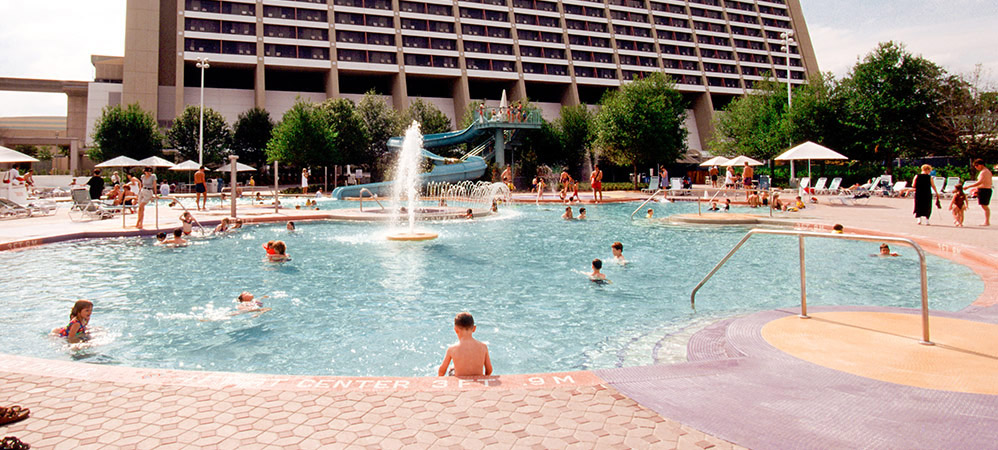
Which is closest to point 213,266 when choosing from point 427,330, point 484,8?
point 427,330

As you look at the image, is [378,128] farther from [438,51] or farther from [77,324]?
[77,324]

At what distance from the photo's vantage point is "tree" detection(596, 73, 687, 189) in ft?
132

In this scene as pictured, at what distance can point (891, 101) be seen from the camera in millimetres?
33750

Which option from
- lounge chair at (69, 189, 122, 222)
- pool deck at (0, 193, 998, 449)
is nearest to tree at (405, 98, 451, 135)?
lounge chair at (69, 189, 122, 222)

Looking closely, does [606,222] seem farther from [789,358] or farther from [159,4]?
[159,4]

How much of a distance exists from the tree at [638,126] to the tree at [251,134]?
30.0 m

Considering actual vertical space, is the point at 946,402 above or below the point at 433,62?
below

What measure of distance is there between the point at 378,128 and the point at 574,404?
45.6m

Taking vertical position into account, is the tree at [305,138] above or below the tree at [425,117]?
below

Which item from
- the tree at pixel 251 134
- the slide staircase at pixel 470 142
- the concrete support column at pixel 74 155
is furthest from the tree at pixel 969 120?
the concrete support column at pixel 74 155

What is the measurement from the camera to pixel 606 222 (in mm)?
18406

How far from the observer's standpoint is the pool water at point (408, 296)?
229 inches

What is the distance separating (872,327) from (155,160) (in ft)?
108

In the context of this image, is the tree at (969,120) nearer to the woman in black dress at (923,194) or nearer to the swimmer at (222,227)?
the woman in black dress at (923,194)
